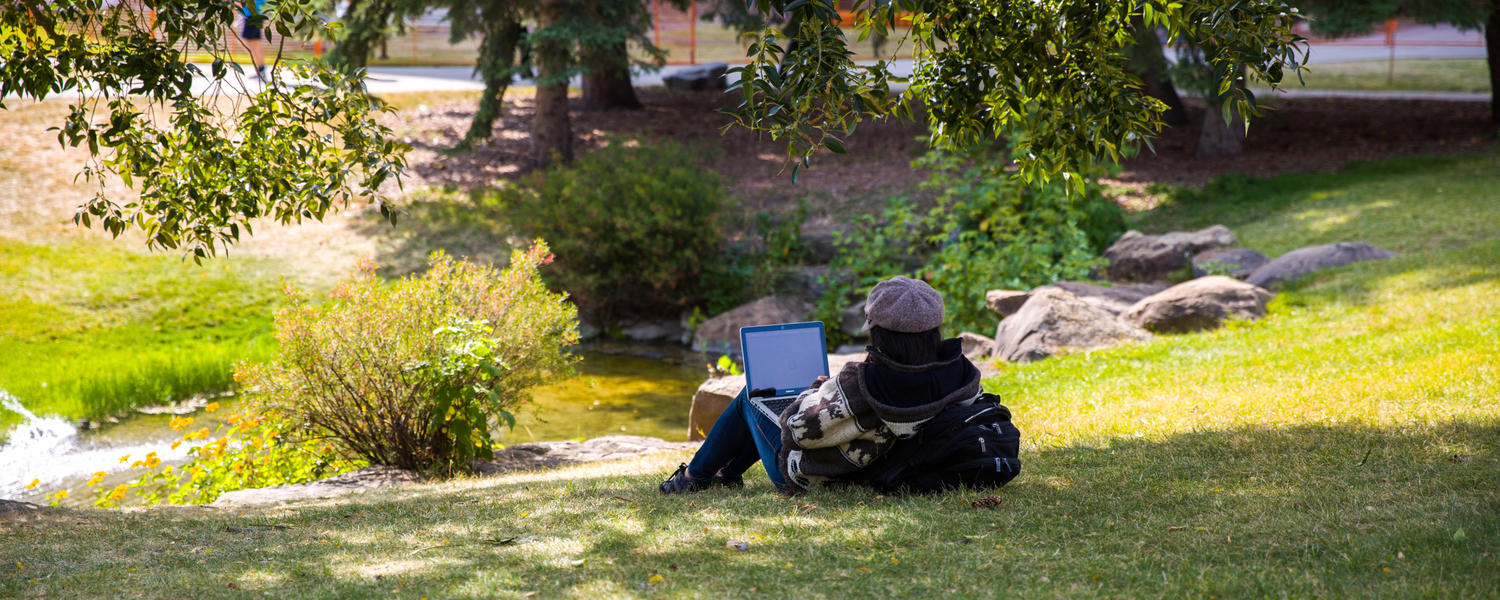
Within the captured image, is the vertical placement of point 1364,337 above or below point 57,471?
above

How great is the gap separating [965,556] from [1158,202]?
538 inches

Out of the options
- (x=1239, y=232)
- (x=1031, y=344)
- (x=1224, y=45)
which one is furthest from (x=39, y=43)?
(x=1239, y=232)

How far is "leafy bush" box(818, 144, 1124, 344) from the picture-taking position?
11914 mm

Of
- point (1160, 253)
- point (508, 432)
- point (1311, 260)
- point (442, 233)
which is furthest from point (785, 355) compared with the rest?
point (442, 233)

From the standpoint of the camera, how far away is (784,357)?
5016mm

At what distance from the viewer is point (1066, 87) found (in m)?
5.03

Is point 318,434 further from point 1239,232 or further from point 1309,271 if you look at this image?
point 1239,232

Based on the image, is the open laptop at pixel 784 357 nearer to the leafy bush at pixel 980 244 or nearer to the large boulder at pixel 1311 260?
the leafy bush at pixel 980 244

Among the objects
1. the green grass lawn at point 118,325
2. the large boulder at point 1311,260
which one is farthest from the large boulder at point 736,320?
the large boulder at point 1311,260

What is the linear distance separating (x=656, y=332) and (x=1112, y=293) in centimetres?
571

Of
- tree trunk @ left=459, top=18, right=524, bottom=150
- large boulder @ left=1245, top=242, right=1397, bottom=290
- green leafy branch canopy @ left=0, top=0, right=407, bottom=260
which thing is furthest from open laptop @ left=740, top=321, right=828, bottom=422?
tree trunk @ left=459, top=18, right=524, bottom=150

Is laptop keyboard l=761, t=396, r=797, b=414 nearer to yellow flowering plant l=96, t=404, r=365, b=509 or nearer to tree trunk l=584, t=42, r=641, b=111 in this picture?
yellow flowering plant l=96, t=404, r=365, b=509

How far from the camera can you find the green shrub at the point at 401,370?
6984mm

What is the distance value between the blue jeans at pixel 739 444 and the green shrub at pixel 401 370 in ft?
7.43
